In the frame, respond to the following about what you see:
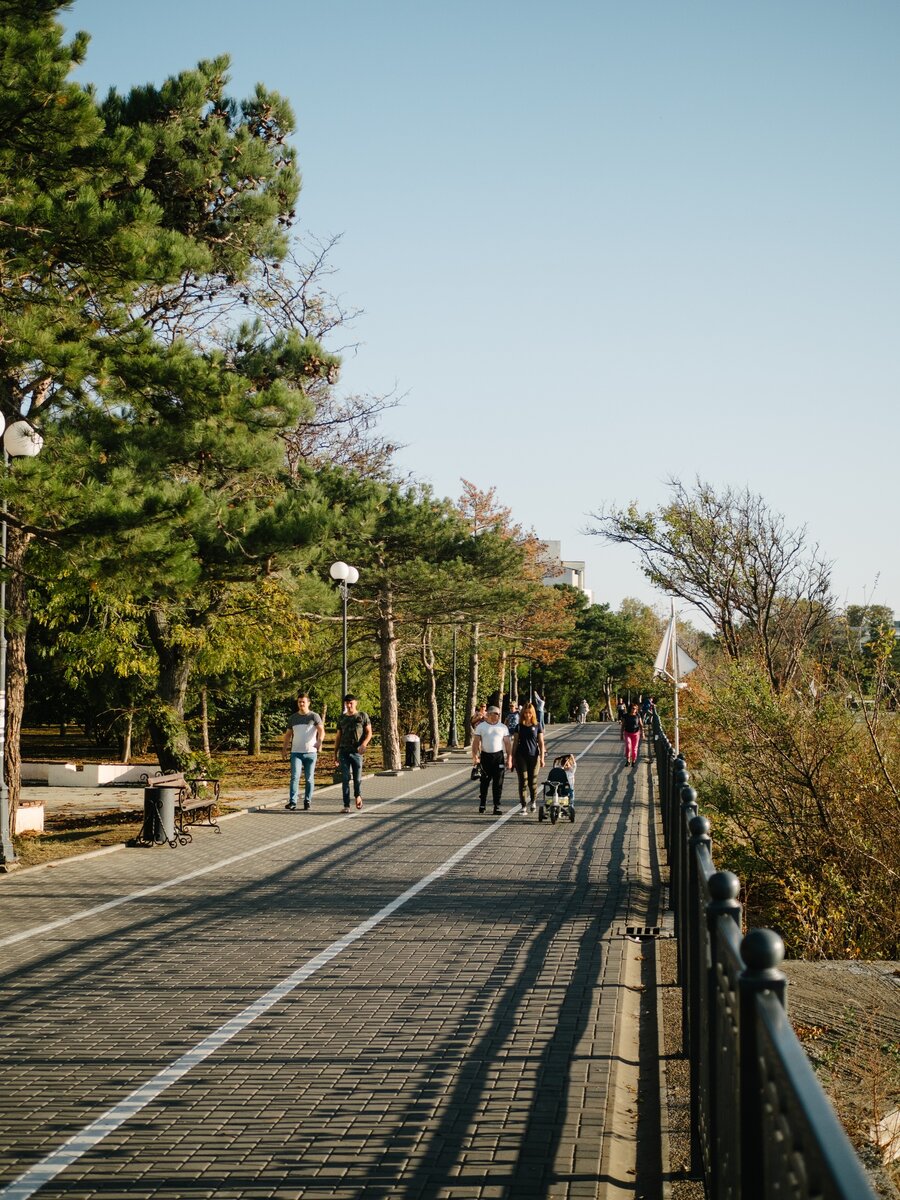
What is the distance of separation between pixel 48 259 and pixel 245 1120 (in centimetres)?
1088

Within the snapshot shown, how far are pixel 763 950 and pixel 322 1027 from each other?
16.6ft

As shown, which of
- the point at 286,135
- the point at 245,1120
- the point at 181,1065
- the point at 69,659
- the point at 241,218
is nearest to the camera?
the point at 245,1120

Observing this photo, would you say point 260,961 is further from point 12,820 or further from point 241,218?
point 241,218

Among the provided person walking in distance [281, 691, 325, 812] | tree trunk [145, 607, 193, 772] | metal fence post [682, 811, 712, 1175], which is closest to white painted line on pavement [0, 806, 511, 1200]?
metal fence post [682, 811, 712, 1175]

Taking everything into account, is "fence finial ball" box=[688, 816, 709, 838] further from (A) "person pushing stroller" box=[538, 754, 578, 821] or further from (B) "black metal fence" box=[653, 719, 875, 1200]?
(A) "person pushing stroller" box=[538, 754, 578, 821]

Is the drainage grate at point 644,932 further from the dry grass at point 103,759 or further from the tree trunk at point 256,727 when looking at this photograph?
the tree trunk at point 256,727

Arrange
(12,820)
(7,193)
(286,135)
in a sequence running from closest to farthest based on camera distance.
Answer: (7,193) → (12,820) → (286,135)

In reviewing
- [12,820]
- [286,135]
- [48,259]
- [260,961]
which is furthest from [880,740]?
[286,135]

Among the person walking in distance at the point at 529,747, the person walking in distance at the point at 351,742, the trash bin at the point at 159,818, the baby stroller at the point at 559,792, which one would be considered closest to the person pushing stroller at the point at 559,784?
the baby stroller at the point at 559,792

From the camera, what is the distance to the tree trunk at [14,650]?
15359 millimetres

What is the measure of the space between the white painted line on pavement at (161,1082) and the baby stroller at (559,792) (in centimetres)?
807

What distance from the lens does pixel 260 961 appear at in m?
9.21

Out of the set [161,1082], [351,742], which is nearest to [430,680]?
Result: [351,742]

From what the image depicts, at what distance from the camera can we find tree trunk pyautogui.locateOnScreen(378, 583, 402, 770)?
34.5m
